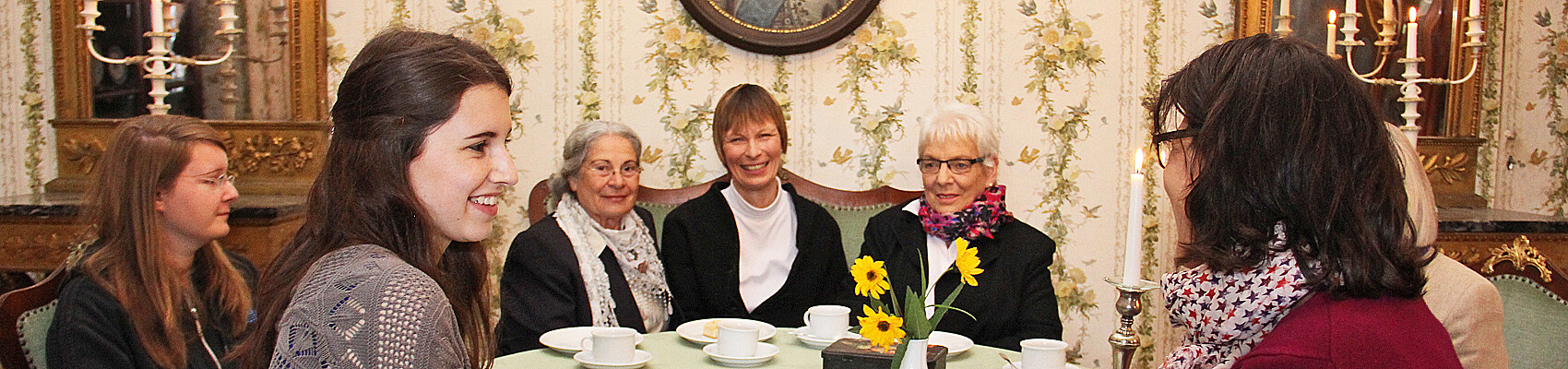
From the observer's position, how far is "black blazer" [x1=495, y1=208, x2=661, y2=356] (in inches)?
106

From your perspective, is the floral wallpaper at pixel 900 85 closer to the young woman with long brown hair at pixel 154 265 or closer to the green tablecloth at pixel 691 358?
the young woman with long brown hair at pixel 154 265

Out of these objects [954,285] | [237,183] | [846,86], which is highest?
[846,86]

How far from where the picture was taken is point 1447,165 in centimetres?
344

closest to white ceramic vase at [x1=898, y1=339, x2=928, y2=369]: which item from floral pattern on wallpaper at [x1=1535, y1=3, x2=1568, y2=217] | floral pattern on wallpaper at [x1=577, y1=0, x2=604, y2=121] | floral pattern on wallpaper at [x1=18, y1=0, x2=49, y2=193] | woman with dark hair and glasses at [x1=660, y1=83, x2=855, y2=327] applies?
woman with dark hair and glasses at [x1=660, y1=83, x2=855, y2=327]

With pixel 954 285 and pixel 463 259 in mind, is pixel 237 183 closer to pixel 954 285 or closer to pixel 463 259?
pixel 954 285

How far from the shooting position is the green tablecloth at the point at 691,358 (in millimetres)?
1961

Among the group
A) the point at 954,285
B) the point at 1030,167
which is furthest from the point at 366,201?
the point at 1030,167

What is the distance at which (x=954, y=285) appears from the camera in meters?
2.83

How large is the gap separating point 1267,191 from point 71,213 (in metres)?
3.05

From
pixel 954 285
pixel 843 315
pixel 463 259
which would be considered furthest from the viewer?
pixel 954 285

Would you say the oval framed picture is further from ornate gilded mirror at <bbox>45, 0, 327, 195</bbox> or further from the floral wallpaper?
ornate gilded mirror at <bbox>45, 0, 327, 195</bbox>

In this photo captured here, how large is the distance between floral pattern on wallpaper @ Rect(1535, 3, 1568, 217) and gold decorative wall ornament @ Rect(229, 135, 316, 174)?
382 cm

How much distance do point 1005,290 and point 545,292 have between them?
3.74ft

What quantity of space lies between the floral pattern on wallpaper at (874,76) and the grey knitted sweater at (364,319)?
2603 mm
